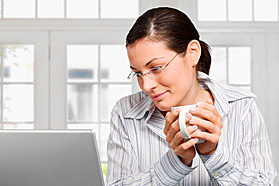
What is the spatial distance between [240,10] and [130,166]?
214cm

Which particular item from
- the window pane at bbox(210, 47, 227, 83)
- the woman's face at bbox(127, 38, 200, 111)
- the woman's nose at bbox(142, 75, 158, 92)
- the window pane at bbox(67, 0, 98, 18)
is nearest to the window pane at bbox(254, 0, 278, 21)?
the window pane at bbox(210, 47, 227, 83)

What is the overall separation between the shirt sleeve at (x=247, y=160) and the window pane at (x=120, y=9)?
1815 mm

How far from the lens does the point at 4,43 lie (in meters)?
3.15

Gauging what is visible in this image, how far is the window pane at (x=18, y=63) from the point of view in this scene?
124 inches

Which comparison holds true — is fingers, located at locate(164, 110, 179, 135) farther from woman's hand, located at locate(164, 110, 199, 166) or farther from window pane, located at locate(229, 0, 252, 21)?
window pane, located at locate(229, 0, 252, 21)

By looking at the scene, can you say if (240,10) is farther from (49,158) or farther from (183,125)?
(49,158)

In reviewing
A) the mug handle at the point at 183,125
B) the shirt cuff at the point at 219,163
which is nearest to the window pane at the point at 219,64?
the shirt cuff at the point at 219,163

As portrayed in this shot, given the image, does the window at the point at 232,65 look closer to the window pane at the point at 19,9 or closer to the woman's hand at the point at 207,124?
the window pane at the point at 19,9

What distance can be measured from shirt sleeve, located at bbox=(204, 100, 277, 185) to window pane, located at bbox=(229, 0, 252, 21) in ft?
5.96

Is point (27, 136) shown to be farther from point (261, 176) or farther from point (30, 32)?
point (30, 32)

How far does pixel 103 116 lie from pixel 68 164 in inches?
85.4

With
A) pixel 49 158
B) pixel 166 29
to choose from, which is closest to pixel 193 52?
pixel 166 29

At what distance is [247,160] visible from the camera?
145 centimetres

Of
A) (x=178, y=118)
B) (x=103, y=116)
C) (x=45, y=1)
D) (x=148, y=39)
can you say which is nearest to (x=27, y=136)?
(x=178, y=118)
